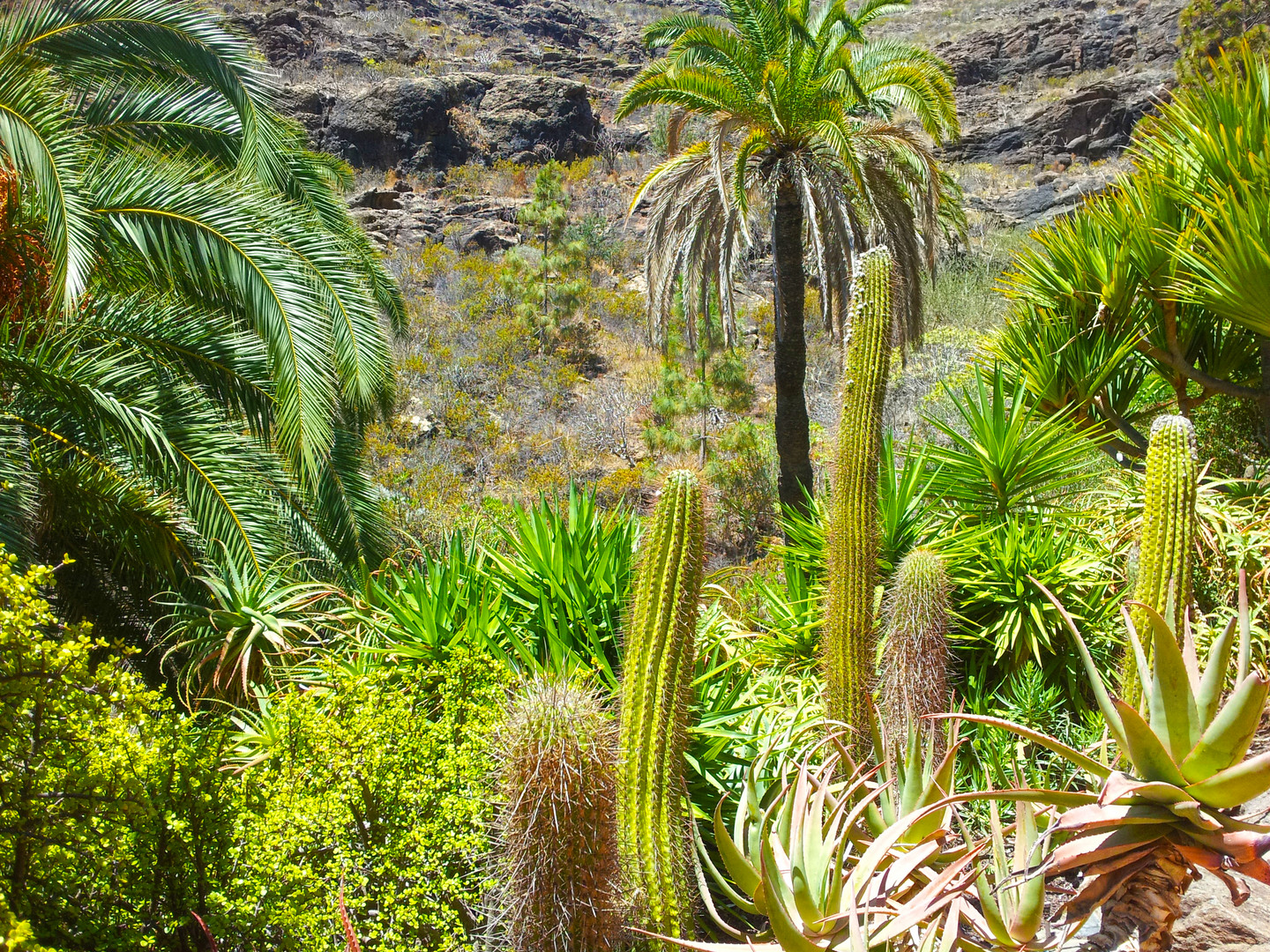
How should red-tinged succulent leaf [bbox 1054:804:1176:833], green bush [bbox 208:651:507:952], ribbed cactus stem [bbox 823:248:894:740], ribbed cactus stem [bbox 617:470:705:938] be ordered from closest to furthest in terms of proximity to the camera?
red-tinged succulent leaf [bbox 1054:804:1176:833] → green bush [bbox 208:651:507:952] → ribbed cactus stem [bbox 617:470:705:938] → ribbed cactus stem [bbox 823:248:894:740]

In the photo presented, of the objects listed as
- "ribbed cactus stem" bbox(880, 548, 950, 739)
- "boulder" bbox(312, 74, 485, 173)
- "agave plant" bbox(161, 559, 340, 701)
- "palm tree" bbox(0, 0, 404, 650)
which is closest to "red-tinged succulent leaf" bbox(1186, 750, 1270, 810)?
"ribbed cactus stem" bbox(880, 548, 950, 739)

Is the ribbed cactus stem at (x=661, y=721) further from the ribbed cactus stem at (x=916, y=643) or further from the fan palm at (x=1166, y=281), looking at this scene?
the fan palm at (x=1166, y=281)

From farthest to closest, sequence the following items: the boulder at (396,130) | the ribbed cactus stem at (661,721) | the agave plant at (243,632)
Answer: the boulder at (396,130) < the agave plant at (243,632) < the ribbed cactus stem at (661,721)

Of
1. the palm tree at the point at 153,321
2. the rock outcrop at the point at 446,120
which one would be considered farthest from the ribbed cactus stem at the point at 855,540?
the rock outcrop at the point at 446,120

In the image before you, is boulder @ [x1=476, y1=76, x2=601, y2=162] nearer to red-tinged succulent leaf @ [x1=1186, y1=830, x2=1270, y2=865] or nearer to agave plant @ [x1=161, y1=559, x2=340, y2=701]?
agave plant @ [x1=161, y1=559, x2=340, y2=701]

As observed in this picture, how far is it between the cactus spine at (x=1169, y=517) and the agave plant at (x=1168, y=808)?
0.67 meters

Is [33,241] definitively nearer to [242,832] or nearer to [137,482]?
[137,482]

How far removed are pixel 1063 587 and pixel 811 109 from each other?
24.0 ft

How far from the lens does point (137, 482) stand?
5555 mm

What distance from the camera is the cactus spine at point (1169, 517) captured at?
2471 millimetres

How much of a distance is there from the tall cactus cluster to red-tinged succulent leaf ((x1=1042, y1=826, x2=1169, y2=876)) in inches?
58.5

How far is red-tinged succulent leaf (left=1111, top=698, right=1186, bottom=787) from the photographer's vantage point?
1.74 meters

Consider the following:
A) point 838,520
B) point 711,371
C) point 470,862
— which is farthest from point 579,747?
point 711,371

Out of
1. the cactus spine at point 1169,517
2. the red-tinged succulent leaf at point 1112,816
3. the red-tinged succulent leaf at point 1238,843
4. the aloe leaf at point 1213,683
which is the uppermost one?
the cactus spine at point 1169,517
